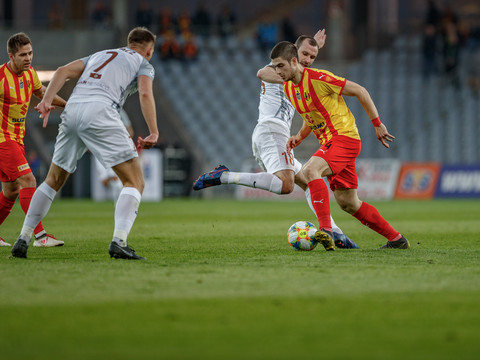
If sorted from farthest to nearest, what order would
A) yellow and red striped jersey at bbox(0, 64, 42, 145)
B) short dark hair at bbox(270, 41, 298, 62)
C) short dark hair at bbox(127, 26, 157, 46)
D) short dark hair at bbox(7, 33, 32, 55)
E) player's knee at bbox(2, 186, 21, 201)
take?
1. player's knee at bbox(2, 186, 21, 201)
2. yellow and red striped jersey at bbox(0, 64, 42, 145)
3. short dark hair at bbox(7, 33, 32, 55)
4. short dark hair at bbox(270, 41, 298, 62)
5. short dark hair at bbox(127, 26, 157, 46)

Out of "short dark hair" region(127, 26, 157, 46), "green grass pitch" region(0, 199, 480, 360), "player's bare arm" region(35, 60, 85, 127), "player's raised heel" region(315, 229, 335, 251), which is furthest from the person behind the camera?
"player's raised heel" region(315, 229, 335, 251)

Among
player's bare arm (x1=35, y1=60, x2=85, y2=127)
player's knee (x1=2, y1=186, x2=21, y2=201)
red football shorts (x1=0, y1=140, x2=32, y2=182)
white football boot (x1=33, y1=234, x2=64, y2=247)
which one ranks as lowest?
white football boot (x1=33, y1=234, x2=64, y2=247)

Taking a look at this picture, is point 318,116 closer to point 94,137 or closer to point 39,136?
point 94,137

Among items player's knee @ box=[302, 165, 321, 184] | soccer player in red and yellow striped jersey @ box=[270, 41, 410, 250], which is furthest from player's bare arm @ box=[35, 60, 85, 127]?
player's knee @ box=[302, 165, 321, 184]

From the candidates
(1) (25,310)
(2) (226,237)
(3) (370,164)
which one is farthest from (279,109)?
(3) (370,164)

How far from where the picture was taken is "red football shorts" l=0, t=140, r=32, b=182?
7793mm

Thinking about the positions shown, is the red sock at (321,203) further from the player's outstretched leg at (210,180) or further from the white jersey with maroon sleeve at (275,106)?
the white jersey with maroon sleeve at (275,106)

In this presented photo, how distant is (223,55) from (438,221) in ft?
51.8

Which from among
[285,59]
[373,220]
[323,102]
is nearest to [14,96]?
[285,59]

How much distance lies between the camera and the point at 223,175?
24.8 feet

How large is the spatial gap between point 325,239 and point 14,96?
3.51 metres

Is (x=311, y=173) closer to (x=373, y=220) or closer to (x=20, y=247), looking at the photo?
(x=373, y=220)

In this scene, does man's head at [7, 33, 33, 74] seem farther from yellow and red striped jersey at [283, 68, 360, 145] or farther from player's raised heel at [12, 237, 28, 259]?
yellow and red striped jersey at [283, 68, 360, 145]

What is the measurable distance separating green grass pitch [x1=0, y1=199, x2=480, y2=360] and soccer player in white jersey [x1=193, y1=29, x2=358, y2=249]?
630mm
